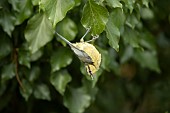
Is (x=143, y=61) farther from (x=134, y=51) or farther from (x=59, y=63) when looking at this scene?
(x=59, y=63)

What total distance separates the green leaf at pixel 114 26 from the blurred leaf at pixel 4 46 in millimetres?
484

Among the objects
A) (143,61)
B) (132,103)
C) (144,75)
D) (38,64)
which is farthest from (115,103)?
(38,64)

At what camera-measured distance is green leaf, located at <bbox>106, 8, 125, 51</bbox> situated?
1205 mm

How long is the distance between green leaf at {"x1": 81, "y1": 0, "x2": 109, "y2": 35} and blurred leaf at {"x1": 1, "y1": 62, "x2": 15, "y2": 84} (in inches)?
22.6

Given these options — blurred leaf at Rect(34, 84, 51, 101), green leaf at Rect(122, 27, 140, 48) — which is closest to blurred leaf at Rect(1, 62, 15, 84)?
blurred leaf at Rect(34, 84, 51, 101)

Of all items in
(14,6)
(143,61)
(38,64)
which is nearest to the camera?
(14,6)

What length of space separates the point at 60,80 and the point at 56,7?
0.49m

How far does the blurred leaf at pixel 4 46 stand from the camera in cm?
159

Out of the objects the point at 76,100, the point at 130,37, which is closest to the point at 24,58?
the point at 76,100

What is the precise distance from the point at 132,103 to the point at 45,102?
2.99ft

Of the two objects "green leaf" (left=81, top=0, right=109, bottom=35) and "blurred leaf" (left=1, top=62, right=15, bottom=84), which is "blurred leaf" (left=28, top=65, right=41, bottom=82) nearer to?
"blurred leaf" (left=1, top=62, right=15, bottom=84)

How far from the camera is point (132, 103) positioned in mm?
2729

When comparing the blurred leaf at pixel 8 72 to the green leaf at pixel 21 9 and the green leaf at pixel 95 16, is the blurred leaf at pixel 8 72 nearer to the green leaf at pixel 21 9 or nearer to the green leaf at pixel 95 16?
the green leaf at pixel 21 9

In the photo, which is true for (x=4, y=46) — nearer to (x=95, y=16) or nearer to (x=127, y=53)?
(x=95, y=16)
